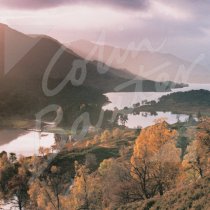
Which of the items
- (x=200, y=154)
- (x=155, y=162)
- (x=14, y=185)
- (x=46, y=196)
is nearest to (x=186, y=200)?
(x=155, y=162)

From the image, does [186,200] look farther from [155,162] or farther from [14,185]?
[14,185]

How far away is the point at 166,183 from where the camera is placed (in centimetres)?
6694

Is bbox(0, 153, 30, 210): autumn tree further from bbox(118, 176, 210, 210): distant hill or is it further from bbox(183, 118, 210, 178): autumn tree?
bbox(118, 176, 210, 210): distant hill

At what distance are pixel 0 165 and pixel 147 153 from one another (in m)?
63.2

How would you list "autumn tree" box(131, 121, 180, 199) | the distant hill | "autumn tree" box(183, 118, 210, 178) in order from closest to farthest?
the distant hill → "autumn tree" box(131, 121, 180, 199) → "autumn tree" box(183, 118, 210, 178)

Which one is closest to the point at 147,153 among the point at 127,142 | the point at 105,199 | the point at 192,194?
the point at 105,199

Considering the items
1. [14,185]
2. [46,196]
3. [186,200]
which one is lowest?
[46,196]

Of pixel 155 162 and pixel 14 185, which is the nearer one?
pixel 155 162

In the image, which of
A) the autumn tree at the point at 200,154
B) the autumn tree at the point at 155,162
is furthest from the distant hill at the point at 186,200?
the autumn tree at the point at 200,154

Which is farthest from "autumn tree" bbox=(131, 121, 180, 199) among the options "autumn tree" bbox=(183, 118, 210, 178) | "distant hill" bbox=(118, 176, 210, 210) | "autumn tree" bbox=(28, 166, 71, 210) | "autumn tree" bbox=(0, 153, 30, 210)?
"autumn tree" bbox=(0, 153, 30, 210)

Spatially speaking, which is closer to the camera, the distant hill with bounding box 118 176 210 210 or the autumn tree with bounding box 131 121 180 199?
the distant hill with bounding box 118 176 210 210

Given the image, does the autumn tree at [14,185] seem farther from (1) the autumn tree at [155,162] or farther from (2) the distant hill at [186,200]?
(2) the distant hill at [186,200]

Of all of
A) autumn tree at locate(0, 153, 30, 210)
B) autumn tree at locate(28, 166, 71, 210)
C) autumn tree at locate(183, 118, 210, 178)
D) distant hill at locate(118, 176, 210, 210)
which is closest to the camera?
distant hill at locate(118, 176, 210, 210)

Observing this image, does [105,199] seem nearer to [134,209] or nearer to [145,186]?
[145,186]
